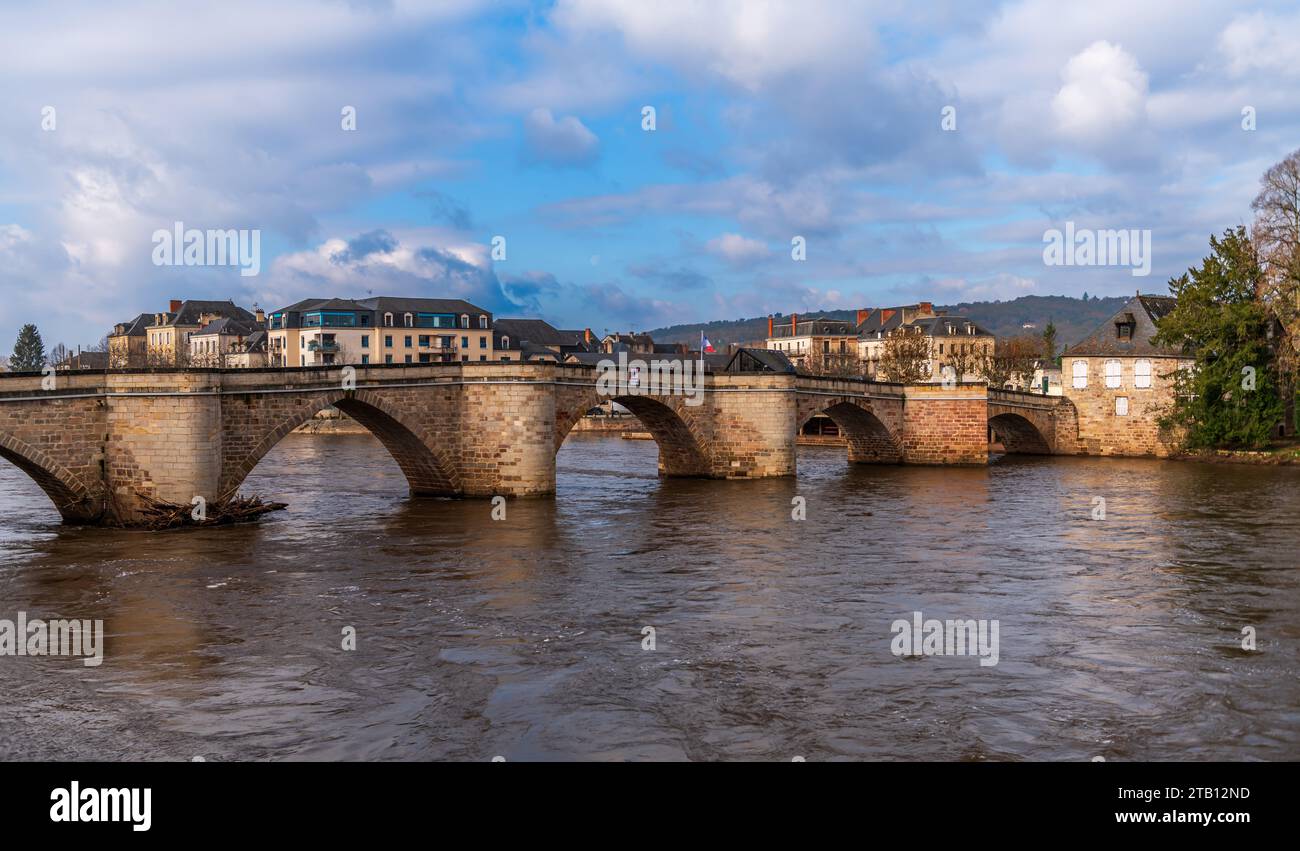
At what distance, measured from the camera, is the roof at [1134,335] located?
2454 inches

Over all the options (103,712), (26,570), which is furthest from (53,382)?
(103,712)

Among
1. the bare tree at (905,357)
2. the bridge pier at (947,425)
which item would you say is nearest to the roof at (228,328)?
the bare tree at (905,357)

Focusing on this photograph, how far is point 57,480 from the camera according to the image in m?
27.8

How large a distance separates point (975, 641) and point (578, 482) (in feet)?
97.2

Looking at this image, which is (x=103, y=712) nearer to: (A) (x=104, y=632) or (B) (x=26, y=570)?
(A) (x=104, y=632)

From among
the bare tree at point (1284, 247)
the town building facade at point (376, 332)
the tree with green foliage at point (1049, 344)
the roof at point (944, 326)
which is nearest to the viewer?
the bare tree at point (1284, 247)

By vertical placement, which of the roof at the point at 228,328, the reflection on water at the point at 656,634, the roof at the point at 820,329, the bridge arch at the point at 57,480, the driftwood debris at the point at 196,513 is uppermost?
the roof at the point at 820,329

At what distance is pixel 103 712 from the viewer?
44.5 ft

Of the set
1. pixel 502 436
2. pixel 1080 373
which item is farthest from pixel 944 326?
pixel 502 436

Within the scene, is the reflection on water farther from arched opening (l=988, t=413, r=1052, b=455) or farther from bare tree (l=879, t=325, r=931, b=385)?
bare tree (l=879, t=325, r=931, b=385)

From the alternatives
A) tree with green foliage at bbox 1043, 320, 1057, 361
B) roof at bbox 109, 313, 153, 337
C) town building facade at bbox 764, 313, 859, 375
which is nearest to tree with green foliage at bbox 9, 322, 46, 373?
roof at bbox 109, 313, 153, 337

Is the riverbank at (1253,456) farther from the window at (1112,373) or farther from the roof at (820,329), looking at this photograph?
the roof at (820,329)

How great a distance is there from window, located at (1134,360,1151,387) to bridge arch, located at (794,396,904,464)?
53.2 ft

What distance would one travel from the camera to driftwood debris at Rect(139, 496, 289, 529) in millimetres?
28203
